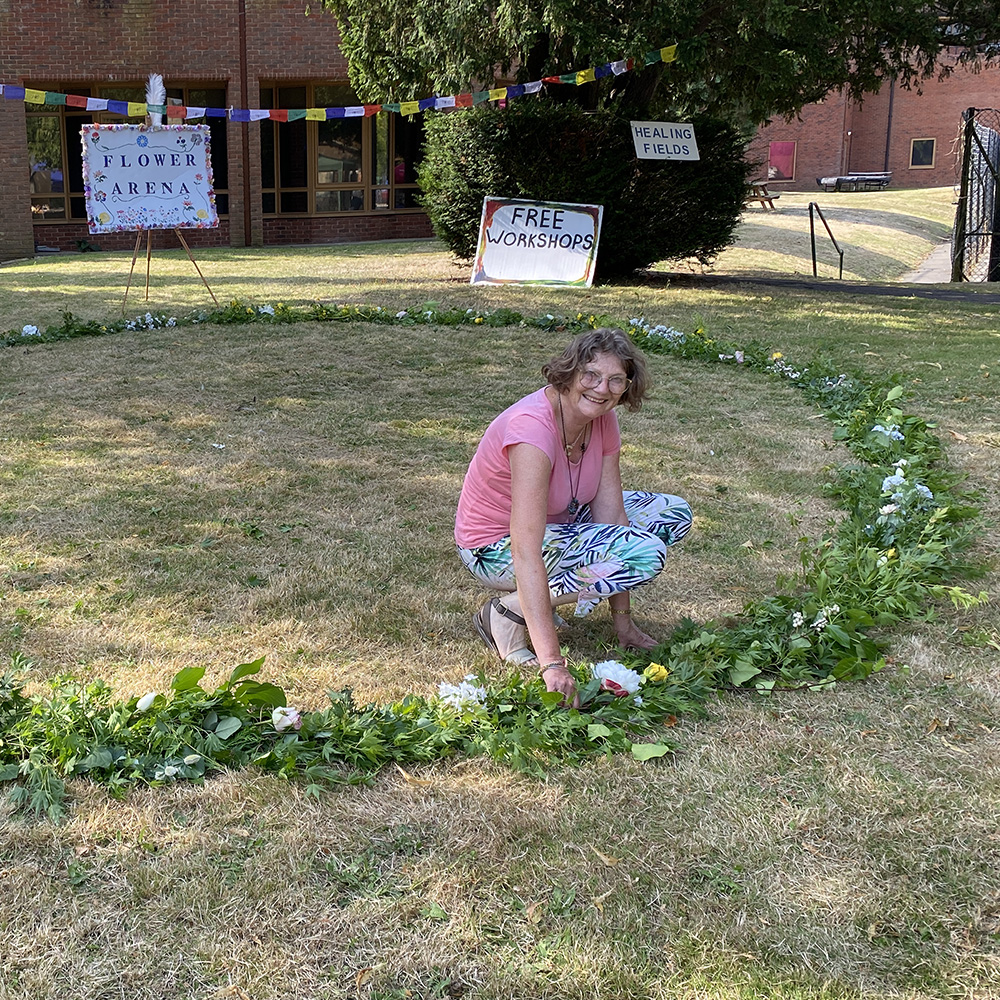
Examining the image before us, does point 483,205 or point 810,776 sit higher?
point 483,205

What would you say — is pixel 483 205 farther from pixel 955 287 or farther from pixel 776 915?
pixel 776 915

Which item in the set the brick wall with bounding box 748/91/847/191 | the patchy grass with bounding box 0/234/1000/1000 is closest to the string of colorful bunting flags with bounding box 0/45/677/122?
the patchy grass with bounding box 0/234/1000/1000

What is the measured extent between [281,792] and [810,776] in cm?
137

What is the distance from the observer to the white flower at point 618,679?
3146mm

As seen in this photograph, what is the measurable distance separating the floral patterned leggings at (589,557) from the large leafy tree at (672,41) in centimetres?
781

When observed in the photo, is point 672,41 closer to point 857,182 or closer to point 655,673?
point 655,673

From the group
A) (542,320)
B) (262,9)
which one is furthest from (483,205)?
(262,9)

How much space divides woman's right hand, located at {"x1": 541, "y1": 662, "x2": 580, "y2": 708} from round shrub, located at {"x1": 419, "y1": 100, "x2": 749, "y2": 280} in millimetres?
10402

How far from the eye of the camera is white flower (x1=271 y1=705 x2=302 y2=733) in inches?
115

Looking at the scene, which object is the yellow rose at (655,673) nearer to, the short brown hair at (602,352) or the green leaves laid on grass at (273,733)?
the green leaves laid on grass at (273,733)

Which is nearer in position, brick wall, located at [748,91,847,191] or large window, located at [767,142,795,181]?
brick wall, located at [748,91,847,191]

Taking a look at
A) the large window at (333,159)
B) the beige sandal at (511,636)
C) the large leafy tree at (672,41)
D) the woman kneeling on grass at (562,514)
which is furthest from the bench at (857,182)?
the beige sandal at (511,636)

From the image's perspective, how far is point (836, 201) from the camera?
31422 millimetres

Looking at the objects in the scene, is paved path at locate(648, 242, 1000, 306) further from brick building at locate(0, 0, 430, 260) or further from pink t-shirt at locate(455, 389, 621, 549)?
pink t-shirt at locate(455, 389, 621, 549)
